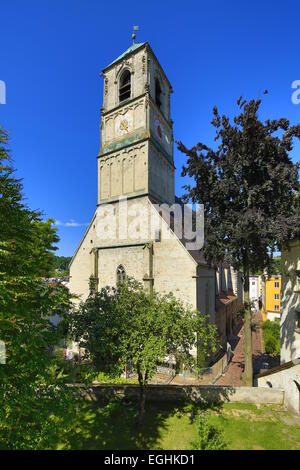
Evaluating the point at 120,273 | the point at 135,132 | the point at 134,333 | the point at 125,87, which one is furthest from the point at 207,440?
the point at 125,87

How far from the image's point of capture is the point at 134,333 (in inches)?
356

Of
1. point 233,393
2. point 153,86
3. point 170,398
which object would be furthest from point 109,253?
point 153,86

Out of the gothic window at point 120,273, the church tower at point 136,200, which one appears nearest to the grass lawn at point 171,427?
the church tower at point 136,200

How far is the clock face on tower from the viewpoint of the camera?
22969mm

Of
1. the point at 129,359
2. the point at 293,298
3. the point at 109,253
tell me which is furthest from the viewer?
the point at 109,253

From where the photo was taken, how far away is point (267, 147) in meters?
11.8

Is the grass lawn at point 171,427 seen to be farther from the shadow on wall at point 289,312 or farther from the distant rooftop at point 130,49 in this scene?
the distant rooftop at point 130,49

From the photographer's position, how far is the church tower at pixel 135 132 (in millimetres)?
21664

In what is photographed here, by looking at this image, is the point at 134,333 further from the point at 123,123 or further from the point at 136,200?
the point at 123,123

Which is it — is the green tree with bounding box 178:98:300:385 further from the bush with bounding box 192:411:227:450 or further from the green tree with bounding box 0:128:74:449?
the green tree with bounding box 0:128:74:449

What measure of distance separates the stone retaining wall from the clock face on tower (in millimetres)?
21611

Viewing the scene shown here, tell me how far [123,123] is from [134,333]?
21034mm

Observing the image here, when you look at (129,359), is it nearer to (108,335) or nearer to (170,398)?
(108,335)

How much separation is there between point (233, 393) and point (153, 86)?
1060 inches
